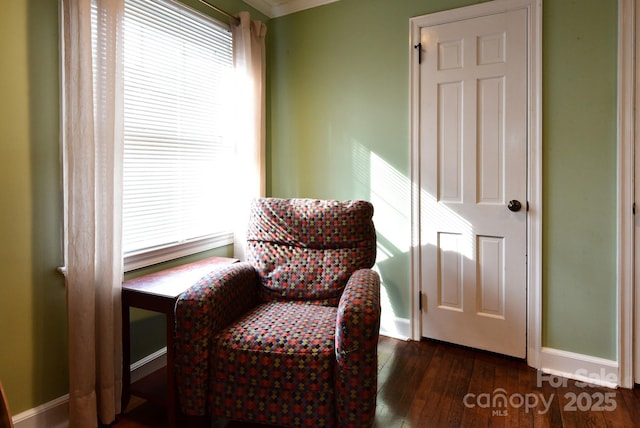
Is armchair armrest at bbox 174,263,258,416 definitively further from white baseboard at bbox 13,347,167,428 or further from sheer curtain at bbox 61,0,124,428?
white baseboard at bbox 13,347,167,428

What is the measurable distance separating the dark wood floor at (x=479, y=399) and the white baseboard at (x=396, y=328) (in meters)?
0.29

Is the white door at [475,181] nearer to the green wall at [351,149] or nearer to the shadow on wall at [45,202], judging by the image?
the green wall at [351,149]

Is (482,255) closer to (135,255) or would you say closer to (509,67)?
(509,67)

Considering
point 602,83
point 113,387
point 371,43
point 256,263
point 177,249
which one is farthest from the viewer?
point 371,43

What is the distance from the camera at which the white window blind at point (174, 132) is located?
6.65 feet

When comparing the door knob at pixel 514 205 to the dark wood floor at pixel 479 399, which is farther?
the door knob at pixel 514 205

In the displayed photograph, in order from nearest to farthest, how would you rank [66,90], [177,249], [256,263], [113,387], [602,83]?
1. [66,90]
2. [113,387]
3. [602,83]
4. [256,263]
5. [177,249]

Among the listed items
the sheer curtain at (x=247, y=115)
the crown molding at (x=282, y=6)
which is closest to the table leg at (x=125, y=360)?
the sheer curtain at (x=247, y=115)

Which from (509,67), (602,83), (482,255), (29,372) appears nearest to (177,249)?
(29,372)

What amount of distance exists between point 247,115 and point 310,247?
1158 millimetres

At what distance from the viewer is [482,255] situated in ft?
7.84

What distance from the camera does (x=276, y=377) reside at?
4.99 feet

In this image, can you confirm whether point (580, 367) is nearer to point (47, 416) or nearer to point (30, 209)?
point (47, 416)

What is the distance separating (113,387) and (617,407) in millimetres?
2404
